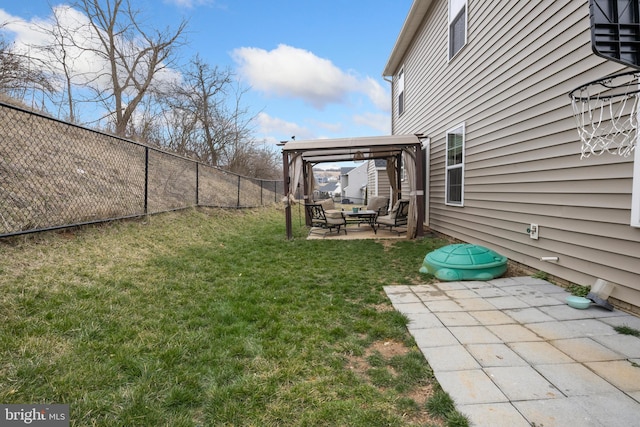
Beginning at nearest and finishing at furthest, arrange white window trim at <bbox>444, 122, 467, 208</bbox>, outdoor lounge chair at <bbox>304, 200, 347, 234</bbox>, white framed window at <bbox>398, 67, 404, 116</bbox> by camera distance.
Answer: white window trim at <bbox>444, 122, 467, 208</bbox>
outdoor lounge chair at <bbox>304, 200, 347, 234</bbox>
white framed window at <bbox>398, 67, 404, 116</bbox>

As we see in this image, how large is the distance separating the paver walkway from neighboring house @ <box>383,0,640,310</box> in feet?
2.03

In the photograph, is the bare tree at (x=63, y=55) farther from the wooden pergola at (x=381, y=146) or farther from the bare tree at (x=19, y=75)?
the wooden pergola at (x=381, y=146)

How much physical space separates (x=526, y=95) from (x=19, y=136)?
7.40m

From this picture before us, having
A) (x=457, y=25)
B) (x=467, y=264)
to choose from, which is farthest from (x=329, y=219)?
(x=457, y=25)

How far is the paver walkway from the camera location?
154 centimetres

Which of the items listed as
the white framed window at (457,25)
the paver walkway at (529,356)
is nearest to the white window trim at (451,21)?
the white framed window at (457,25)

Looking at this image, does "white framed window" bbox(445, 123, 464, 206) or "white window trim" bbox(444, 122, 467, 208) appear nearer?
"white window trim" bbox(444, 122, 467, 208)

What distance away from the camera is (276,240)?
21.9ft

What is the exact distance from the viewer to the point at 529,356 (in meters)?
2.04

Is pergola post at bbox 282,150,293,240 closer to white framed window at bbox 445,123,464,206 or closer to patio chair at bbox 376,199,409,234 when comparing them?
patio chair at bbox 376,199,409,234

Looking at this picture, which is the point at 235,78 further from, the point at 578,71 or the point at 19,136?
the point at 578,71

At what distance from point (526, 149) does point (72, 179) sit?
21.8 ft

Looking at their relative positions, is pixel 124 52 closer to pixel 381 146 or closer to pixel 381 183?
pixel 381 146

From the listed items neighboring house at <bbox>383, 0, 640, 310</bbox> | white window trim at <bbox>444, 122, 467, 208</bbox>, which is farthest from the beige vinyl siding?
white window trim at <bbox>444, 122, 467, 208</bbox>
